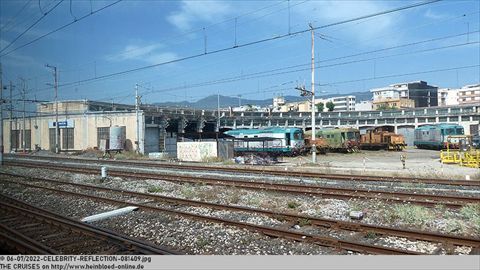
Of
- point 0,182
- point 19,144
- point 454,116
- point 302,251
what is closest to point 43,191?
point 0,182

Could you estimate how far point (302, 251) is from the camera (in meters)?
7.38

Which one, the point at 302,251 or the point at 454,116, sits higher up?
the point at 454,116

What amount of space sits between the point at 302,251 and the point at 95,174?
58.5ft

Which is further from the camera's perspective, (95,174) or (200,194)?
(95,174)

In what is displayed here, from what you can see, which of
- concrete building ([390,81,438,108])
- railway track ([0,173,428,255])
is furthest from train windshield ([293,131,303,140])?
concrete building ([390,81,438,108])

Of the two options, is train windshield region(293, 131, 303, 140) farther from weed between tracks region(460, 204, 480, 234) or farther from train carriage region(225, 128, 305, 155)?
weed between tracks region(460, 204, 480, 234)

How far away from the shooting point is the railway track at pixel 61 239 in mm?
7355

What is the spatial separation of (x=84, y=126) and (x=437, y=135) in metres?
49.6

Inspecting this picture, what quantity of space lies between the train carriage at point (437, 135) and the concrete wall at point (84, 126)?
3905cm

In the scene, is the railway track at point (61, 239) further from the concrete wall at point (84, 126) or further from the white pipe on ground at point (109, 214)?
the concrete wall at point (84, 126)

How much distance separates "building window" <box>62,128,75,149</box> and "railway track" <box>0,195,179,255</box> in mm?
52443

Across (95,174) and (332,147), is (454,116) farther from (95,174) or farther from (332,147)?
(95,174)

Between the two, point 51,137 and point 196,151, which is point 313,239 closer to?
point 196,151

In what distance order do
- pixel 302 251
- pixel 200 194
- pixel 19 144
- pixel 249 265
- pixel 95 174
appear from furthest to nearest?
pixel 19 144 → pixel 95 174 → pixel 200 194 → pixel 302 251 → pixel 249 265
